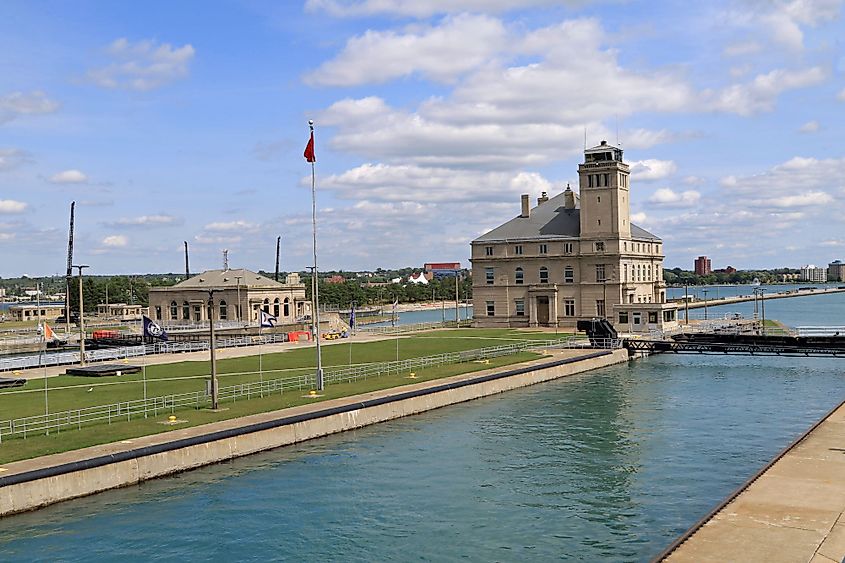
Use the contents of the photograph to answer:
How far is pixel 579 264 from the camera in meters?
108

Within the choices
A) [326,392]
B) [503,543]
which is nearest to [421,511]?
[503,543]

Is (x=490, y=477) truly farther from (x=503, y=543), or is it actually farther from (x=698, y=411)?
(x=698, y=411)

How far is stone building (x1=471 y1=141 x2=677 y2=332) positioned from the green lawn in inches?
751

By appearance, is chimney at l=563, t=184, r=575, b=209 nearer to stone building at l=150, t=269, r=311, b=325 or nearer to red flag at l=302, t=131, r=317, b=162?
stone building at l=150, t=269, r=311, b=325

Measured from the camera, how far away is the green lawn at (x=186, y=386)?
3875 centimetres

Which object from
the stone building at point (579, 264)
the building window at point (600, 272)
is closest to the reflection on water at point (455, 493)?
the stone building at point (579, 264)

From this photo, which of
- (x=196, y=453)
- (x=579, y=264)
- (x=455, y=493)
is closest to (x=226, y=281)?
(x=579, y=264)

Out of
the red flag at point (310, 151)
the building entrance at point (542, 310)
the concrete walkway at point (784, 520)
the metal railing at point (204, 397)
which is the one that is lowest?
the concrete walkway at point (784, 520)

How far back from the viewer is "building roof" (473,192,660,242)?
111 meters

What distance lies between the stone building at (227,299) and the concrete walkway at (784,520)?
96.4 metres

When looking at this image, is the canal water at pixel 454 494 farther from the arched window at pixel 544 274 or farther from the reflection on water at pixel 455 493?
the arched window at pixel 544 274

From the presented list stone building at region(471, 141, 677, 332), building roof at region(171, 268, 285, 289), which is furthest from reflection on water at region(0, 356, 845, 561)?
building roof at region(171, 268, 285, 289)

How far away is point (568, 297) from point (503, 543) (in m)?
81.9

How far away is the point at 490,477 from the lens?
37562mm
